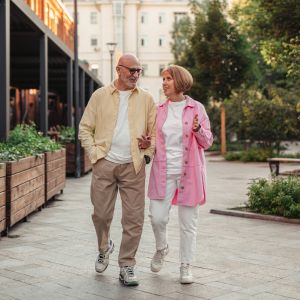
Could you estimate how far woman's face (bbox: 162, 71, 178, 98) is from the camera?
6215 millimetres

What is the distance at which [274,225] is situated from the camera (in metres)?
10.0

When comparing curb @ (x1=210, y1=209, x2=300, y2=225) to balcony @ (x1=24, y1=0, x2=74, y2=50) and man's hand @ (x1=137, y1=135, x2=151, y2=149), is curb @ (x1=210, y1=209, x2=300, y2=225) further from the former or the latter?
balcony @ (x1=24, y1=0, x2=74, y2=50)

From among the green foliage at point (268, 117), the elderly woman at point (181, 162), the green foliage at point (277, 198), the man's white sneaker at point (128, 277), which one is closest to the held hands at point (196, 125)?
the elderly woman at point (181, 162)

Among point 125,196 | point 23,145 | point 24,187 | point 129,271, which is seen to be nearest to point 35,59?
point 23,145

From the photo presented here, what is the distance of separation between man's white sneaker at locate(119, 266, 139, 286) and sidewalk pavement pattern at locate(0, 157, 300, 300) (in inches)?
2.5

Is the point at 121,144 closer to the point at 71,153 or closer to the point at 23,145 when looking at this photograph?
the point at 23,145

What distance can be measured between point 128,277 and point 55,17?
14.2m

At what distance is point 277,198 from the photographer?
10.6 meters

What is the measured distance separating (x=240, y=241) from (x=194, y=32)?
90.8 feet

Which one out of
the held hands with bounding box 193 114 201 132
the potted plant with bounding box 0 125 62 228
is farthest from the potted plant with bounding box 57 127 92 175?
the held hands with bounding box 193 114 201 132

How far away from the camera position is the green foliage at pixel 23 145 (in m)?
9.97

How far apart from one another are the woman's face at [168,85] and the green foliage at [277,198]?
15.3ft

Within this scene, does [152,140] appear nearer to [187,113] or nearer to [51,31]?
[187,113]

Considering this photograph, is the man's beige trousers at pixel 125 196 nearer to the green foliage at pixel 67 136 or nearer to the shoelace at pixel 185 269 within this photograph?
the shoelace at pixel 185 269
